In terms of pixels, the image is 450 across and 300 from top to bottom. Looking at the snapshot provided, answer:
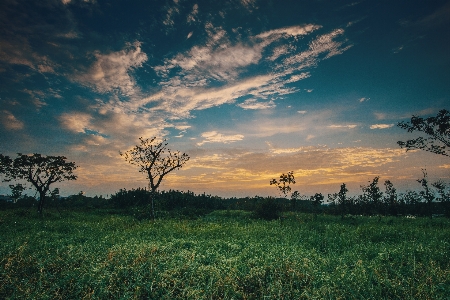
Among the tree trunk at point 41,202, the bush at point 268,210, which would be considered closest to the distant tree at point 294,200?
the bush at point 268,210

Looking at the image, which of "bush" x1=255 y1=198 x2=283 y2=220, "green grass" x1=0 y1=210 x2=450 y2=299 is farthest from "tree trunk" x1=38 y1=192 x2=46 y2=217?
"bush" x1=255 y1=198 x2=283 y2=220

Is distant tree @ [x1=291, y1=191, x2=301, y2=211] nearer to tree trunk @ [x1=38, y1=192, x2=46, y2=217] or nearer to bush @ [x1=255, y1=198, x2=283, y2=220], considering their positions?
bush @ [x1=255, y1=198, x2=283, y2=220]

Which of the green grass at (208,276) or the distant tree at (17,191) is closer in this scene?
the green grass at (208,276)

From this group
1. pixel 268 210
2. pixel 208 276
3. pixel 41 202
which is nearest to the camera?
pixel 208 276

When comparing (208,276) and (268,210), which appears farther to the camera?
(268,210)

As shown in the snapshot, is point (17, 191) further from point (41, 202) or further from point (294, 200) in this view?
point (294, 200)

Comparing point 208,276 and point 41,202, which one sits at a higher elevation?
point 41,202

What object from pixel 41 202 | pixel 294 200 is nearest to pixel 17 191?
pixel 41 202

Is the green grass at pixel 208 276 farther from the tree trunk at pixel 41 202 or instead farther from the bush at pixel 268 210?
the tree trunk at pixel 41 202

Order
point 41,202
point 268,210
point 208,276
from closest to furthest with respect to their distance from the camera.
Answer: point 208,276 < point 268,210 < point 41,202

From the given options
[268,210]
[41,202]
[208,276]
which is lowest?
[208,276]

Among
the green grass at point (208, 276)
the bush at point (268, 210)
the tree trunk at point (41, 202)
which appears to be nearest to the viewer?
the green grass at point (208, 276)

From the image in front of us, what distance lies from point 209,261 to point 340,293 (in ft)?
14.0

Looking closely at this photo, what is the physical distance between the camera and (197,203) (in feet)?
239
